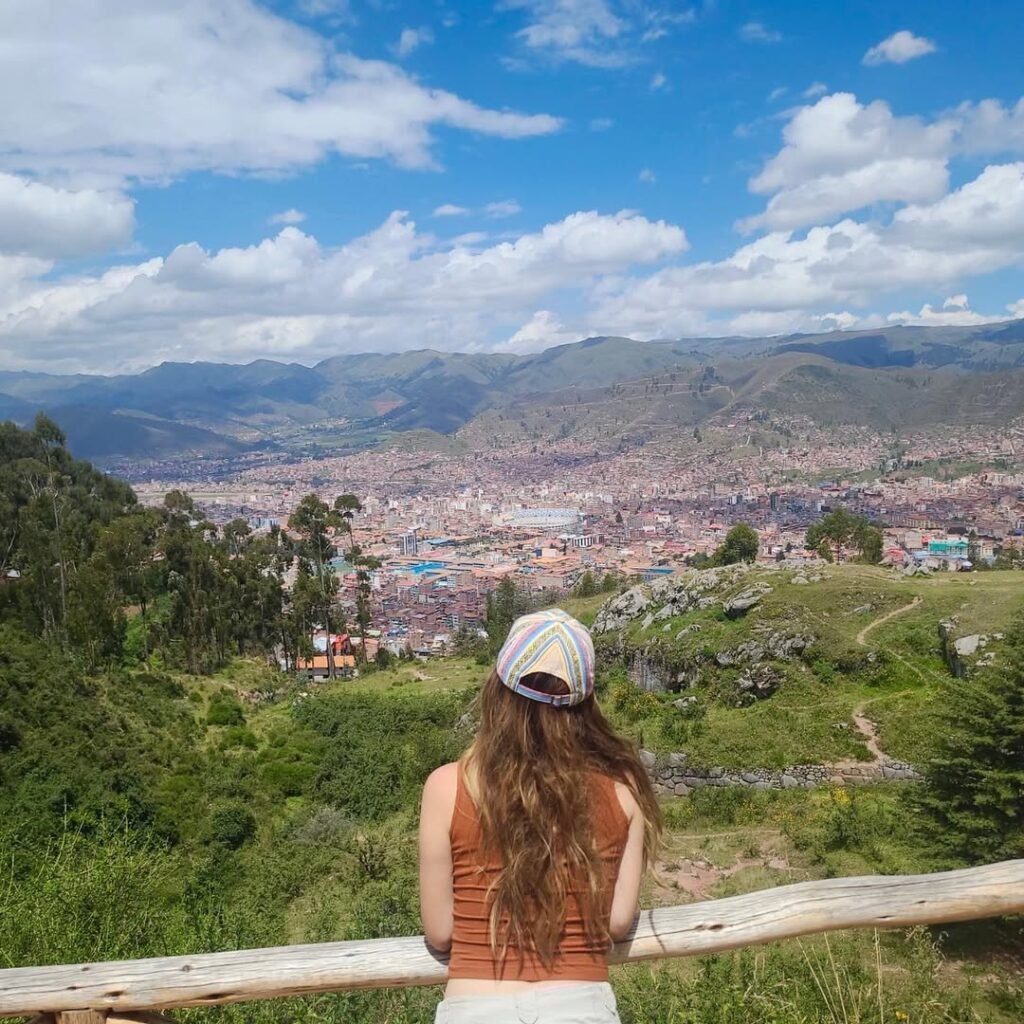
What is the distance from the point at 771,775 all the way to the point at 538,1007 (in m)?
10.9

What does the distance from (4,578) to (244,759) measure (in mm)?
11263

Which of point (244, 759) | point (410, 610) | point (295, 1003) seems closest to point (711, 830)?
point (295, 1003)

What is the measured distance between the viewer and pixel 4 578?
20578mm

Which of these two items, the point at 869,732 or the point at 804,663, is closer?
the point at 869,732

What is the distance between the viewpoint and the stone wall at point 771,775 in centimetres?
1090

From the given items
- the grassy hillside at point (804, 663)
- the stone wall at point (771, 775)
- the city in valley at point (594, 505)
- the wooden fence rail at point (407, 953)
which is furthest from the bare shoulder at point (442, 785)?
the city in valley at point (594, 505)

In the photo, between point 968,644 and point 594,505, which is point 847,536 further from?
point 594,505

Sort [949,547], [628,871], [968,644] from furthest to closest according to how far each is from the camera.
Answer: [949,547]
[968,644]
[628,871]

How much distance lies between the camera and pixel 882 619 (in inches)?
608

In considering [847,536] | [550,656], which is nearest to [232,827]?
[550,656]

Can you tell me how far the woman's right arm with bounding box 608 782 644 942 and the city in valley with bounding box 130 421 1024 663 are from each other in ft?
73.8

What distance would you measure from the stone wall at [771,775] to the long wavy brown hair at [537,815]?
981cm

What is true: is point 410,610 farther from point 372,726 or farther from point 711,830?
point 711,830

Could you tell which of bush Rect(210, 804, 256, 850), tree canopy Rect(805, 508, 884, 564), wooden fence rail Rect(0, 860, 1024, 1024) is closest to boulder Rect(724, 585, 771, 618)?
bush Rect(210, 804, 256, 850)
